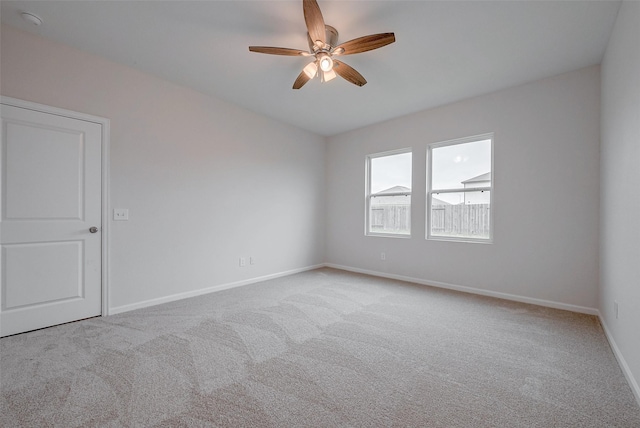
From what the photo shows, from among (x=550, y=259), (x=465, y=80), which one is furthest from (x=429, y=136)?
(x=550, y=259)

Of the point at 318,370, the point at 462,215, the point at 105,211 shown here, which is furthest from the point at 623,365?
the point at 105,211

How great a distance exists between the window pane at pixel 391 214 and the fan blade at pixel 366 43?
2710mm

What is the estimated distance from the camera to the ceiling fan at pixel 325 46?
1958 millimetres

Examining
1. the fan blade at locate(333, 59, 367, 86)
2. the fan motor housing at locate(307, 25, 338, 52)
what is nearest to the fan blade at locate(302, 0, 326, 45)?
the fan motor housing at locate(307, 25, 338, 52)

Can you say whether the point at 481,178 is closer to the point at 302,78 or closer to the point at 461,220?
the point at 461,220

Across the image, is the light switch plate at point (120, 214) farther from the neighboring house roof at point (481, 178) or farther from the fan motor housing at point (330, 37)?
the neighboring house roof at point (481, 178)

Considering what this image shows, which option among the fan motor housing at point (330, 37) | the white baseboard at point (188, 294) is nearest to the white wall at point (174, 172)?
the white baseboard at point (188, 294)

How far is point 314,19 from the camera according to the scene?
195cm

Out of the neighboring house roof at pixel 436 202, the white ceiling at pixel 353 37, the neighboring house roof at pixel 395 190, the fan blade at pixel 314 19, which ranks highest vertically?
the white ceiling at pixel 353 37

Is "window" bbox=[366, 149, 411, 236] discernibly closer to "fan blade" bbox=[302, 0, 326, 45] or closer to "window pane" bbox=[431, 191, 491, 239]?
"window pane" bbox=[431, 191, 491, 239]

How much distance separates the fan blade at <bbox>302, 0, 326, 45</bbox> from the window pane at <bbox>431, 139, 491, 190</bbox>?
2.68 metres

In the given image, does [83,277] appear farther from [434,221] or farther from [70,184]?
[434,221]

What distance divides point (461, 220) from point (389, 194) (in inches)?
48.8

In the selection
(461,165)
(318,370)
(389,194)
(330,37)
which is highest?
(330,37)
